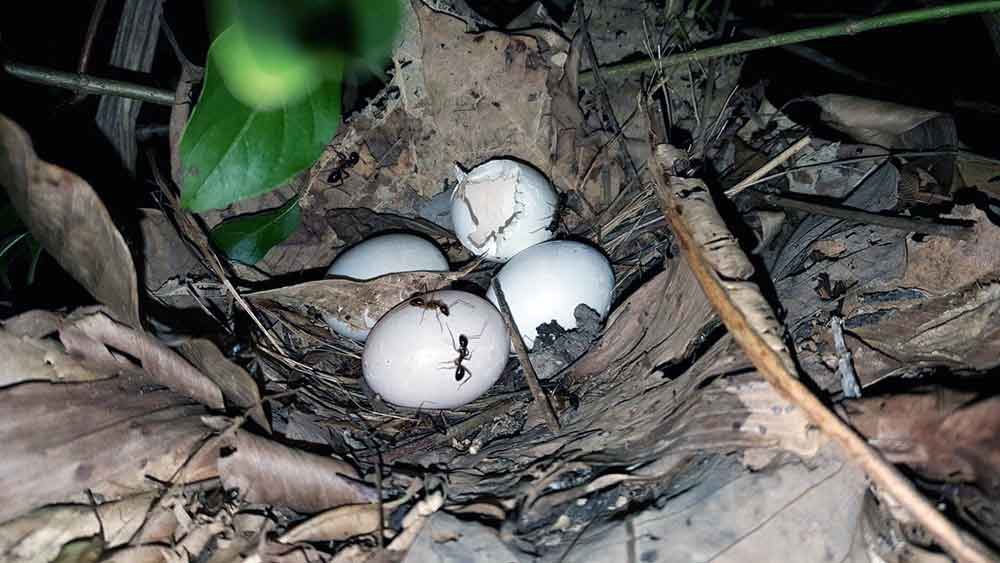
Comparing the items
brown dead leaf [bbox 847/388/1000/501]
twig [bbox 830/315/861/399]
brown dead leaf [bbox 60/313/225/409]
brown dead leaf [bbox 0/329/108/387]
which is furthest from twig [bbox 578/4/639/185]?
brown dead leaf [bbox 0/329/108/387]

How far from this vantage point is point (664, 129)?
1277 millimetres

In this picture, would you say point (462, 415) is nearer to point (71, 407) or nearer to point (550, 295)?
point (550, 295)

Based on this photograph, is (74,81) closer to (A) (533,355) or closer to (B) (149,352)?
(B) (149,352)

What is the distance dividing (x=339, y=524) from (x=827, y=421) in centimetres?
57

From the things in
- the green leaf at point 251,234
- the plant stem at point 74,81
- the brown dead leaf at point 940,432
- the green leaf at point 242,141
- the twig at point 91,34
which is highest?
the twig at point 91,34

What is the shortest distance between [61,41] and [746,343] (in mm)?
1557

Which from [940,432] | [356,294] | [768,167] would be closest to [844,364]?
[940,432]

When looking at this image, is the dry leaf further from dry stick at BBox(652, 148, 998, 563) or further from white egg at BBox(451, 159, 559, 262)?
white egg at BBox(451, 159, 559, 262)

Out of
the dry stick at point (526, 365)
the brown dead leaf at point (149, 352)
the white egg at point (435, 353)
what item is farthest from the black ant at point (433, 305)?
the brown dead leaf at point (149, 352)

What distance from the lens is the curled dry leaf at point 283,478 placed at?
939 millimetres

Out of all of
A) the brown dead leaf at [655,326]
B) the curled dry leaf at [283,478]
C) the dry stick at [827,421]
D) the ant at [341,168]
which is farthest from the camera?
the ant at [341,168]

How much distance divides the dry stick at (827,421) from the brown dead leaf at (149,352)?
659 millimetres

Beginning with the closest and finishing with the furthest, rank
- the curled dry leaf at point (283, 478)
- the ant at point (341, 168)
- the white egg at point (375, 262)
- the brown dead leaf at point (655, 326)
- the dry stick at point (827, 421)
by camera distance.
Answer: the dry stick at point (827, 421) → the curled dry leaf at point (283, 478) → the brown dead leaf at point (655, 326) → the white egg at point (375, 262) → the ant at point (341, 168)

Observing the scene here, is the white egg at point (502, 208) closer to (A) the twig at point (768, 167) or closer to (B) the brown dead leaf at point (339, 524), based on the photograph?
(A) the twig at point (768, 167)
